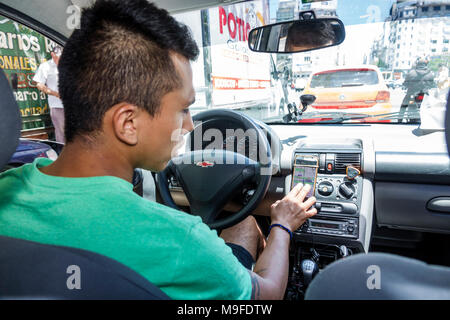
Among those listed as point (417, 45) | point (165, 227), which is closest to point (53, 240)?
point (165, 227)

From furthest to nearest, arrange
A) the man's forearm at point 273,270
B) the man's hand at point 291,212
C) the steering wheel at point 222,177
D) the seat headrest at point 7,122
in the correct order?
the steering wheel at point 222,177 → the man's hand at point 291,212 → the man's forearm at point 273,270 → the seat headrest at point 7,122

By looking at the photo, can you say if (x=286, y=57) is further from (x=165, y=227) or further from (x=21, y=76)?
(x=21, y=76)

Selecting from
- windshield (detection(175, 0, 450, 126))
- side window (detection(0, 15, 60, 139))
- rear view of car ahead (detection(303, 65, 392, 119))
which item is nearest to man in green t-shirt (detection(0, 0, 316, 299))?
windshield (detection(175, 0, 450, 126))

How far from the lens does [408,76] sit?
8.42 ft

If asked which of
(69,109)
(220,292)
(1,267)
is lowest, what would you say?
(220,292)

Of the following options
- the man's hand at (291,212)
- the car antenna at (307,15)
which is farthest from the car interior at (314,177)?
the car antenna at (307,15)

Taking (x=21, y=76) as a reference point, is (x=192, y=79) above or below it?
below

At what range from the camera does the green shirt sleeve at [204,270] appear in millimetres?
772

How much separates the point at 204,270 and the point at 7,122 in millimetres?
642

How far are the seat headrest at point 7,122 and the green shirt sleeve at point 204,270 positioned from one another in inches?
21.3

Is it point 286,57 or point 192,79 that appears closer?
point 192,79

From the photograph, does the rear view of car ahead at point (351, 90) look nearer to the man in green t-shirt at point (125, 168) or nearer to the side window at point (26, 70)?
the man in green t-shirt at point (125, 168)

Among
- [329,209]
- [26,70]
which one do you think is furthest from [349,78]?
[26,70]

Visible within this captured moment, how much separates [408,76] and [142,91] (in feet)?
7.81
